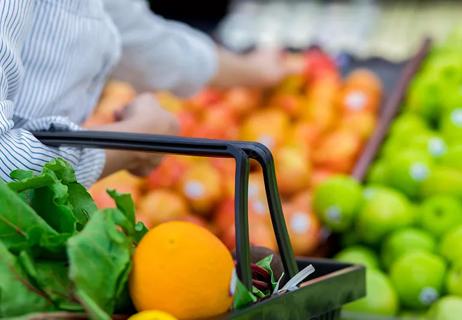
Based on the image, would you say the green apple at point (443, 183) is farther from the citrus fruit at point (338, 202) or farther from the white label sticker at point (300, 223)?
the white label sticker at point (300, 223)

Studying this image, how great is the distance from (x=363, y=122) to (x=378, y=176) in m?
0.38

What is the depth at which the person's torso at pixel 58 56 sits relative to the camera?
121cm

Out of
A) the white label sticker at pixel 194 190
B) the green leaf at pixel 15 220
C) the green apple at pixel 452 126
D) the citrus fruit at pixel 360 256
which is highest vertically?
the green leaf at pixel 15 220

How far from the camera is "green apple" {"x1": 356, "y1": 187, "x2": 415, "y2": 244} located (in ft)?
6.29

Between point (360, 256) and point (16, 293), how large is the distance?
4.02 feet

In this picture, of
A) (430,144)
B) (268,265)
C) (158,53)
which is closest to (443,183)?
(430,144)

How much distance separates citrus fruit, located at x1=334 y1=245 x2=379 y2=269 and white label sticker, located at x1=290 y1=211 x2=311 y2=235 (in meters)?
0.11

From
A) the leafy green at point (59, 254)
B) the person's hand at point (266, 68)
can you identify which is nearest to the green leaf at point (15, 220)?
the leafy green at point (59, 254)

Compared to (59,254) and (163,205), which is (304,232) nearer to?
(163,205)

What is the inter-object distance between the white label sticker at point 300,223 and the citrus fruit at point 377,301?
311 millimetres

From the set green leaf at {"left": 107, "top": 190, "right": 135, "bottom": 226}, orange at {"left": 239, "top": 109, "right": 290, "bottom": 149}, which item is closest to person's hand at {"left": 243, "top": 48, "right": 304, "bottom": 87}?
orange at {"left": 239, "top": 109, "right": 290, "bottom": 149}

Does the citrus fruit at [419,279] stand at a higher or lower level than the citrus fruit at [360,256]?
higher

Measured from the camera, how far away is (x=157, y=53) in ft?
6.79

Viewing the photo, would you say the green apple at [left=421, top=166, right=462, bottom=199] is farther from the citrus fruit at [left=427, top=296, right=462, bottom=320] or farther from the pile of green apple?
the citrus fruit at [left=427, top=296, right=462, bottom=320]
